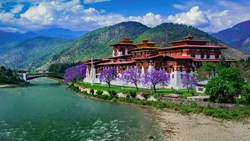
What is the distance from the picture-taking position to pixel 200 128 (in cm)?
4125

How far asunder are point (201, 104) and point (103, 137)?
21.5 m

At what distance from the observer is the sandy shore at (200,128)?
36.6 m

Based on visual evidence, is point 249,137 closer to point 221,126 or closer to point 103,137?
point 221,126

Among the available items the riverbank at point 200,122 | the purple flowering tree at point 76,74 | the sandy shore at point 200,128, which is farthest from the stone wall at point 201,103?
the purple flowering tree at point 76,74

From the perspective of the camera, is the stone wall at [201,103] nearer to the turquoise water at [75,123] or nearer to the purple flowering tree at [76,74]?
the turquoise water at [75,123]

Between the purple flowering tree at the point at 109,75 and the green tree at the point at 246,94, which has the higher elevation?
the purple flowering tree at the point at 109,75

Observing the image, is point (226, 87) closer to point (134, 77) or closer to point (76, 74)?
point (134, 77)

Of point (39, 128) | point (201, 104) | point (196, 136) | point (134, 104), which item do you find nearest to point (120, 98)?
point (134, 104)

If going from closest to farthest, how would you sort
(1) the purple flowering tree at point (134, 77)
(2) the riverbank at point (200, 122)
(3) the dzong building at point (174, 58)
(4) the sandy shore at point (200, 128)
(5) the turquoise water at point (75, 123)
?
(4) the sandy shore at point (200, 128), (2) the riverbank at point (200, 122), (5) the turquoise water at point (75, 123), (3) the dzong building at point (174, 58), (1) the purple flowering tree at point (134, 77)

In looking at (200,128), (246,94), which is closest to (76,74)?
(246,94)

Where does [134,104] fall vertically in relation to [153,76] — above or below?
below

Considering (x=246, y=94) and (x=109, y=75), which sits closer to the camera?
(x=246, y=94)

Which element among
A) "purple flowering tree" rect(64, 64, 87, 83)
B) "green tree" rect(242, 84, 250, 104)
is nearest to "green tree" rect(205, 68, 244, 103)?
"green tree" rect(242, 84, 250, 104)

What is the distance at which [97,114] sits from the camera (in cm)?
5378
